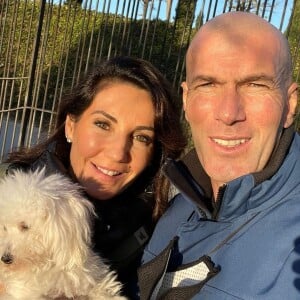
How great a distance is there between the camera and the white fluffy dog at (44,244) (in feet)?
9.27

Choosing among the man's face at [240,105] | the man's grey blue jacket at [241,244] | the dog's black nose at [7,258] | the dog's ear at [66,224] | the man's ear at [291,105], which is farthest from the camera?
the dog's ear at [66,224]

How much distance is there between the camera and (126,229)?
3230mm

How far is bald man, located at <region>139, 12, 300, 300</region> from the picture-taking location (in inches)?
84.2

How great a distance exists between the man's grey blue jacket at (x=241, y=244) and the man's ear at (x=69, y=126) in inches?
37.8

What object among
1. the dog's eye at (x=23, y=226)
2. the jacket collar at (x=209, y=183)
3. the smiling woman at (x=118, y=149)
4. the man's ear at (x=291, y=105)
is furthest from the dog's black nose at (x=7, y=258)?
the man's ear at (x=291, y=105)

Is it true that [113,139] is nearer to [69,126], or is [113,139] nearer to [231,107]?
[69,126]

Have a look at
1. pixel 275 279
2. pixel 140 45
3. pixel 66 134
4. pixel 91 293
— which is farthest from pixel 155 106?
pixel 140 45

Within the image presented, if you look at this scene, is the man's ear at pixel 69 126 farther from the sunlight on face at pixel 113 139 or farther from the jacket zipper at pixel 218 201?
the jacket zipper at pixel 218 201

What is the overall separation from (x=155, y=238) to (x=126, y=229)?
0.37m

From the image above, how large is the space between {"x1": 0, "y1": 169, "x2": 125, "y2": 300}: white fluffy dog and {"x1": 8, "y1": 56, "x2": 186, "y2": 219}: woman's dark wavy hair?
51 cm

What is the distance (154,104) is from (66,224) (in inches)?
34.8

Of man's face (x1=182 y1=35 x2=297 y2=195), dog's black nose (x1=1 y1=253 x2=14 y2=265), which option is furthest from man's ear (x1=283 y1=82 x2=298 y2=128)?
dog's black nose (x1=1 y1=253 x2=14 y2=265)

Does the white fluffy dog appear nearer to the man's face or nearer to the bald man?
the bald man

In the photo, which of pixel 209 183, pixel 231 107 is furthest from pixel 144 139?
pixel 231 107
